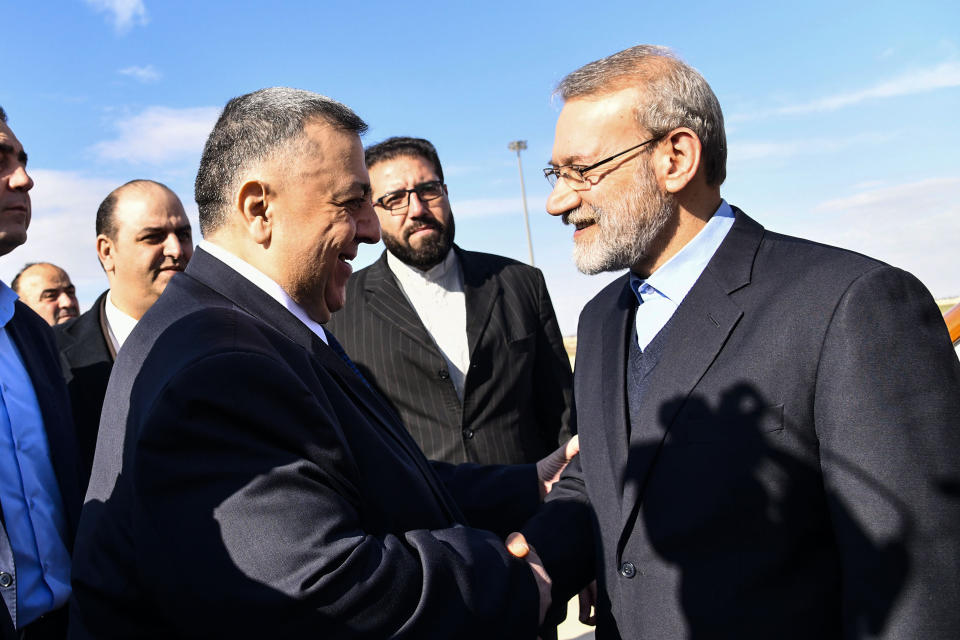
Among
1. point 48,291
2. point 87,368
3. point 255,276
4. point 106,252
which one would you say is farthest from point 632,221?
point 48,291

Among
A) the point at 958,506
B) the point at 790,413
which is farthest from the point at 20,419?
the point at 958,506

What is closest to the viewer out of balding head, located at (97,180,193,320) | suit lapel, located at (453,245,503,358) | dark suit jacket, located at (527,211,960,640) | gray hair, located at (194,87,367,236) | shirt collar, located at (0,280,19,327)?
dark suit jacket, located at (527,211,960,640)

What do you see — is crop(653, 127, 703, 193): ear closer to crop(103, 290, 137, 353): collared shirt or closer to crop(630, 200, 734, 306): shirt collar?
crop(630, 200, 734, 306): shirt collar

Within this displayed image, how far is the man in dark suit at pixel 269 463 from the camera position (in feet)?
5.66

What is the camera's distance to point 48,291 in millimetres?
7766

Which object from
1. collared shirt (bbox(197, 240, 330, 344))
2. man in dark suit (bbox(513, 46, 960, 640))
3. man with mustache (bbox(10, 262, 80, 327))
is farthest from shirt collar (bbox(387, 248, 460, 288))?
man with mustache (bbox(10, 262, 80, 327))

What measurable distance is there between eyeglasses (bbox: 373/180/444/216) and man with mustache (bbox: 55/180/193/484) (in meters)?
1.21

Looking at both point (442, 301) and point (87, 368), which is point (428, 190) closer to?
point (442, 301)

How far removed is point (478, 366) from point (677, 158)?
206 cm

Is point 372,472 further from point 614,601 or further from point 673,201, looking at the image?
point 673,201

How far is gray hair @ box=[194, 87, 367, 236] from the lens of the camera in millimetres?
2344

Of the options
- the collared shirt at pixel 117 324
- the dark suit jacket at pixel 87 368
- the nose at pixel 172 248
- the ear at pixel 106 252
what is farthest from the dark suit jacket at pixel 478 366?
the ear at pixel 106 252

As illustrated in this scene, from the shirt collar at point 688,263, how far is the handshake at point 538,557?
0.62 metres

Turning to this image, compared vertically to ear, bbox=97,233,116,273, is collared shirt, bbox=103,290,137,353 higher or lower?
lower
